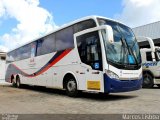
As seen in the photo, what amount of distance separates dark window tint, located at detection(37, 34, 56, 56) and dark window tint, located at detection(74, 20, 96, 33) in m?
2.27

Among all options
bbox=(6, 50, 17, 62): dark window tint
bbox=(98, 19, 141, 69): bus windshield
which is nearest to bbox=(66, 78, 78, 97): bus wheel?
bbox=(98, 19, 141, 69): bus windshield

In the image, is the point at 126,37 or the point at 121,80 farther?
the point at 126,37

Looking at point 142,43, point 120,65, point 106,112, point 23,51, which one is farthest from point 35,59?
point 142,43

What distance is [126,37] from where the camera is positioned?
11430 millimetres

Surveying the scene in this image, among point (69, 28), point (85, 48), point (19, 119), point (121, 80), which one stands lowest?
point (19, 119)

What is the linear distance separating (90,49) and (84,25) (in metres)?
1.25

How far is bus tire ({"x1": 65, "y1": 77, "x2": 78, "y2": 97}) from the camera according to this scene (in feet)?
39.6

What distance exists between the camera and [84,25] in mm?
11727

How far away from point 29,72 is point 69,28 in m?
6.06

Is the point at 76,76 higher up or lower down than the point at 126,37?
lower down

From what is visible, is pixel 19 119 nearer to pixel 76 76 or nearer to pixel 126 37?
pixel 76 76

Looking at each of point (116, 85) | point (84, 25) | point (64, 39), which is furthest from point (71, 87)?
point (84, 25)

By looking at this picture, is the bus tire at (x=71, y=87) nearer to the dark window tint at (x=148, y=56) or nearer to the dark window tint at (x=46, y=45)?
the dark window tint at (x=46, y=45)

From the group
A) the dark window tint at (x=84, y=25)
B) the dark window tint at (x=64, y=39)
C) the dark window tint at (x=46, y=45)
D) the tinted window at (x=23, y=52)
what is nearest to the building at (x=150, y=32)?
the tinted window at (x=23, y=52)
